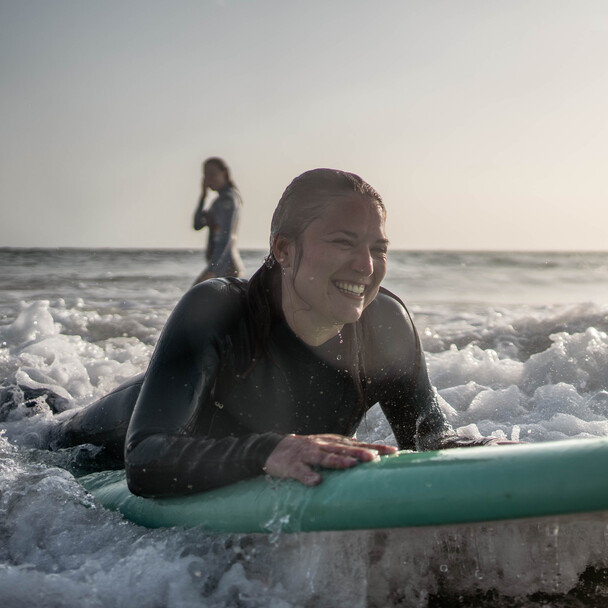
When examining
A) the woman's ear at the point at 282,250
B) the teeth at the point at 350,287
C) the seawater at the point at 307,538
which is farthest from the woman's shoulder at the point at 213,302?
the seawater at the point at 307,538

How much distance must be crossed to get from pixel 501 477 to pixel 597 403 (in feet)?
10.5

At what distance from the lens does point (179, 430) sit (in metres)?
2.11

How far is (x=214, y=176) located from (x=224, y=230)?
49 centimetres

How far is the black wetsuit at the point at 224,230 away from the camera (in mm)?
7074

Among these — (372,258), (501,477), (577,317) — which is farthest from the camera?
(577,317)

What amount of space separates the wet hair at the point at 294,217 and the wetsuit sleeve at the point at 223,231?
4672mm

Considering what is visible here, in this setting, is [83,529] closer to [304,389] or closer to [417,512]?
[304,389]

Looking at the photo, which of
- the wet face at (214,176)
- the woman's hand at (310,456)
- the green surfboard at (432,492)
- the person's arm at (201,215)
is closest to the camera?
the green surfboard at (432,492)

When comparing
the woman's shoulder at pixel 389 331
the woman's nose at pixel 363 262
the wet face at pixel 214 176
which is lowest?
the woman's shoulder at pixel 389 331

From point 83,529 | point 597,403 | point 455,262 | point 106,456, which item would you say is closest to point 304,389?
point 83,529

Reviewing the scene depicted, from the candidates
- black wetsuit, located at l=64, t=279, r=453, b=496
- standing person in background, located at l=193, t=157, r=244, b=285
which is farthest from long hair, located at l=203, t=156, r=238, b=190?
black wetsuit, located at l=64, t=279, r=453, b=496

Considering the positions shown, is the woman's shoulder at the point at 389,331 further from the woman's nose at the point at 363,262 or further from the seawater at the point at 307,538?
the seawater at the point at 307,538

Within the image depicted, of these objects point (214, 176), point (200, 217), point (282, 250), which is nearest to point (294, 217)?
point (282, 250)

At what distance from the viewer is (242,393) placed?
235cm
